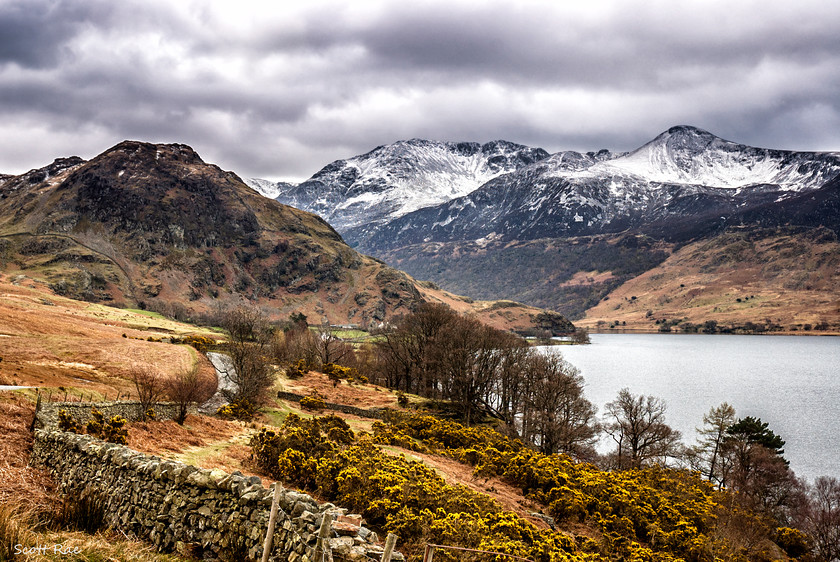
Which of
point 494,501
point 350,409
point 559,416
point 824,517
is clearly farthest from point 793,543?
point 350,409

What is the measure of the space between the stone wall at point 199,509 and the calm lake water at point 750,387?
63.7 m

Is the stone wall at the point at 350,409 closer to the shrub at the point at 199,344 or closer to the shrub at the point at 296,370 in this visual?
the shrub at the point at 296,370

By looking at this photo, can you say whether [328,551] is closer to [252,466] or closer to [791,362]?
[252,466]

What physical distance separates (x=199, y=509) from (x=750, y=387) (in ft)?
381

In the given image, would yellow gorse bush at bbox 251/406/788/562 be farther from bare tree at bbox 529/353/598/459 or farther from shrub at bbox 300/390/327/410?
bare tree at bbox 529/353/598/459

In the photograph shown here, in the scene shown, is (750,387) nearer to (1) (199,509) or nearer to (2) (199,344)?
(2) (199,344)

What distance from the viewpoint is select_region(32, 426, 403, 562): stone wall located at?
30.4ft

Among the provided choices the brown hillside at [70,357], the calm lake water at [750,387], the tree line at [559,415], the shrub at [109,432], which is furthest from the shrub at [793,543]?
the brown hillside at [70,357]

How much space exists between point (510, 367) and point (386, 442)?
115ft

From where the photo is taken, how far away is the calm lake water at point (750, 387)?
65.1 m

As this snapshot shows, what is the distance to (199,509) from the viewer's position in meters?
11.1

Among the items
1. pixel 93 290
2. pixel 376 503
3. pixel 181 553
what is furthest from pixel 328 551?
pixel 93 290

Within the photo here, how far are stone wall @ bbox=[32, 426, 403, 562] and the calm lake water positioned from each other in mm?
63662

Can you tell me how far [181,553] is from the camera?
35.9 feet
